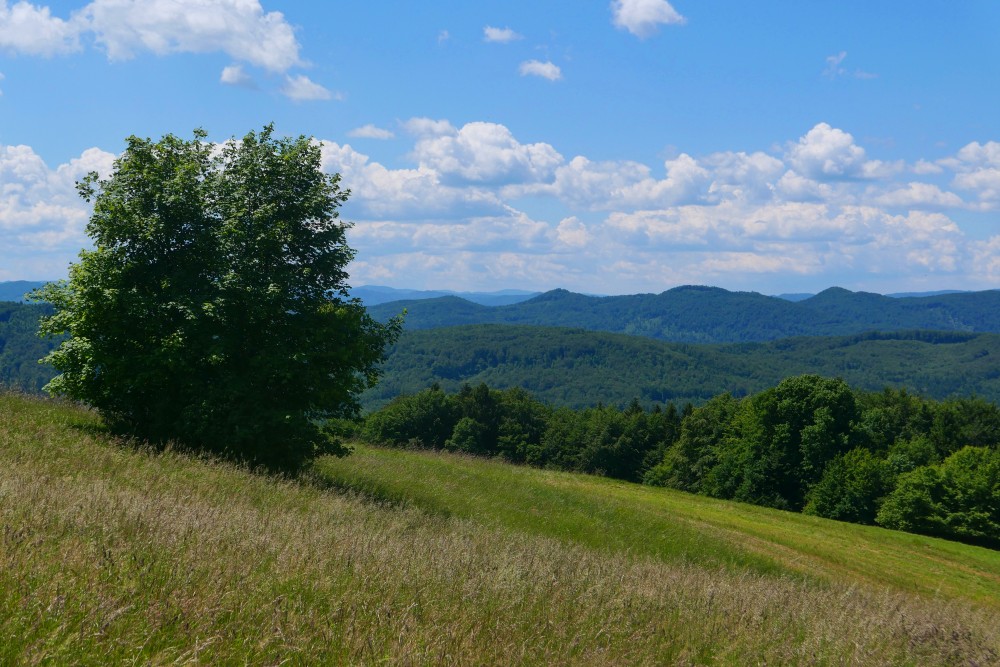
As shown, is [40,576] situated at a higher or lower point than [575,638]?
higher

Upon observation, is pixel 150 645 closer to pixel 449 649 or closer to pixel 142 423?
pixel 449 649

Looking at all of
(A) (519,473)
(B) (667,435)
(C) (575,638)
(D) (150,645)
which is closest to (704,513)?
(A) (519,473)

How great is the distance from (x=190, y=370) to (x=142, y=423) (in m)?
2.32

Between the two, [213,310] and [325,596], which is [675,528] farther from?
[325,596]

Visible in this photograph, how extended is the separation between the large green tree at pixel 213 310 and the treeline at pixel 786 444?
3079 centimetres

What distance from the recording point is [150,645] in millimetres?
4086

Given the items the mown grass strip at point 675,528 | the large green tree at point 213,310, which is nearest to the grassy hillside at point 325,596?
the large green tree at point 213,310

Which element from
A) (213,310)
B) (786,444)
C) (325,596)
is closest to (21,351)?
(786,444)

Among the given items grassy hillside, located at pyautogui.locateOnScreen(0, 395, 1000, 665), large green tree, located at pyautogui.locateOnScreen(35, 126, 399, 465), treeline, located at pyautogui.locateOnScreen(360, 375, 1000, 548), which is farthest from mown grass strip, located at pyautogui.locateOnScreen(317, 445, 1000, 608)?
treeline, located at pyautogui.locateOnScreen(360, 375, 1000, 548)

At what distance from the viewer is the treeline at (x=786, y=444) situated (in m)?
46.8

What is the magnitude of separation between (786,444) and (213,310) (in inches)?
2164

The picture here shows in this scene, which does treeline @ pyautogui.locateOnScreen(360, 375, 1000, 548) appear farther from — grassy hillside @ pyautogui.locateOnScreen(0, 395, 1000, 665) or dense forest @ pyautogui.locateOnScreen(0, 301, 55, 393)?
dense forest @ pyautogui.locateOnScreen(0, 301, 55, 393)

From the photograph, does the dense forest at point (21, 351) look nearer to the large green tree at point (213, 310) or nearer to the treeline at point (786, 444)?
the treeline at point (786, 444)

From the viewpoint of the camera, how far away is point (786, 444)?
60.1 m
